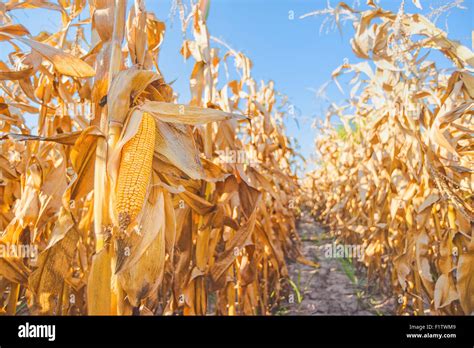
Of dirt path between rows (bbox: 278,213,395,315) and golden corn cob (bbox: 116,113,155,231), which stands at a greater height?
golden corn cob (bbox: 116,113,155,231)

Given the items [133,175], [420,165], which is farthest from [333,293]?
[133,175]

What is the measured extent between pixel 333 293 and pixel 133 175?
112 inches

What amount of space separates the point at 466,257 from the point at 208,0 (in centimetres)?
180

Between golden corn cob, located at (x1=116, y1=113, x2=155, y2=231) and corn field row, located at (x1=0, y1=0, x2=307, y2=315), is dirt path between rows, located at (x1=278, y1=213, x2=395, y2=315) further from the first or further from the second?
golden corn cob, located at (x1=116, y1=113, x2=155, y2=231)

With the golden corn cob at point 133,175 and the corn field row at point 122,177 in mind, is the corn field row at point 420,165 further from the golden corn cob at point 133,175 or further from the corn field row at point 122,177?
the golden corn cob at point 133,175

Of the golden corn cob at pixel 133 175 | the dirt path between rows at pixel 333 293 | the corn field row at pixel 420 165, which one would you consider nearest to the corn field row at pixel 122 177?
the golden corn cob at pixel 133 175

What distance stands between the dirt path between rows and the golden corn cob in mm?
2064

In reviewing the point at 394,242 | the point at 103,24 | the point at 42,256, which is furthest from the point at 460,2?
the point at 42,256

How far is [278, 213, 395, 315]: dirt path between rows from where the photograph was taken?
9.49 ft

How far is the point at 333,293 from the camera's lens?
3281 millimetres

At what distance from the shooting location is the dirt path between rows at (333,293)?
2893mm

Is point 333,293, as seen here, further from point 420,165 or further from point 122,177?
point 122,177

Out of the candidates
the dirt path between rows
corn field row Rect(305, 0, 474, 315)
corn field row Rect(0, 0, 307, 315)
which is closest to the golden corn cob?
corn field row Rect(0, 0, 307, 315)

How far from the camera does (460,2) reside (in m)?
2.00
